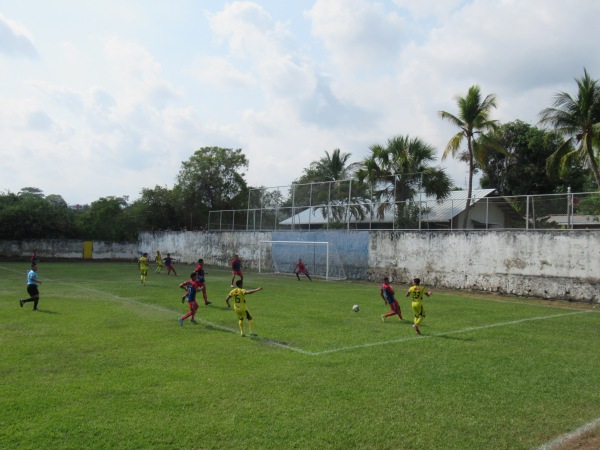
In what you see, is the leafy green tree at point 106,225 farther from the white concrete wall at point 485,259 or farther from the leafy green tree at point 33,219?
the white concrete wall at point 485,259

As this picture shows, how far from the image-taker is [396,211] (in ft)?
93.5

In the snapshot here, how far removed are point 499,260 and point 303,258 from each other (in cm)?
1428

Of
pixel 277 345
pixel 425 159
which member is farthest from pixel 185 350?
pixel 425 159

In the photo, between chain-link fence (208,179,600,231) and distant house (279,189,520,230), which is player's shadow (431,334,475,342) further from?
distant house (279,189,520,230)

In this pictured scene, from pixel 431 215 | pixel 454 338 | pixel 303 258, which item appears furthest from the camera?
pixel 303 258

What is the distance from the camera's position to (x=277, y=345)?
35.0ft

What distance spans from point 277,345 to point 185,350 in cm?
206

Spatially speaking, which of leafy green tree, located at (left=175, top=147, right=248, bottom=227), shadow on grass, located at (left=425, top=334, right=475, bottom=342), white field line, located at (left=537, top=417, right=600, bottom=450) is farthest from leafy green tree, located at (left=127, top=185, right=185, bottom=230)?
white field line, located at (left=537, top=417, right=600, bottom=450)

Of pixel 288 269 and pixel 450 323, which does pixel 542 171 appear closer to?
pixel 288 269

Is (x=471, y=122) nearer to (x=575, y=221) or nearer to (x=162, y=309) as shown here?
(x=575, y=221)

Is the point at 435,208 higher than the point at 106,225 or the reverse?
higher

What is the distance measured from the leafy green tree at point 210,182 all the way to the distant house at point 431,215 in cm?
1362

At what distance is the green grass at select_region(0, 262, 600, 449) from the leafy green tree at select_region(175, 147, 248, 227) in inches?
1251

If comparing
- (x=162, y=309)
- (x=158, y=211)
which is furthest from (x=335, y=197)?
(x=158, y=211)
